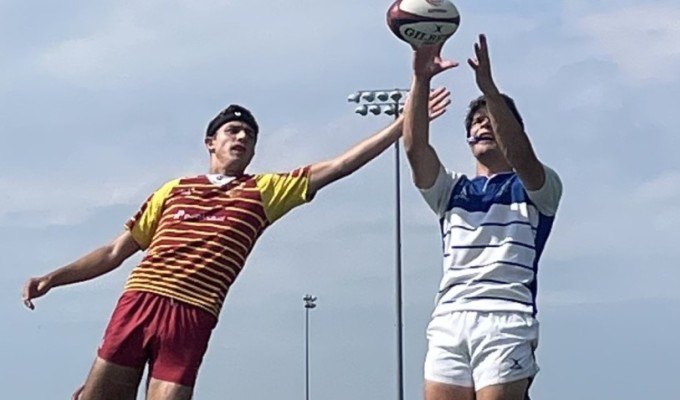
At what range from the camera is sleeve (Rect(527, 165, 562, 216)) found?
7594 mm

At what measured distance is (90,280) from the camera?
9.30m

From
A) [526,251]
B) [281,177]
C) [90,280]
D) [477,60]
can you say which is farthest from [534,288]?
[90,280]

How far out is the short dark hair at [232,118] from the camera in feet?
29.7

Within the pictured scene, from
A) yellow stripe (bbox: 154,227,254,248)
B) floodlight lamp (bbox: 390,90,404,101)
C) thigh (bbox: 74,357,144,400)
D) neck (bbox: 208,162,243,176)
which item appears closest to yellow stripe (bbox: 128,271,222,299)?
yellow stripe (bbox: 154,227,254,248)

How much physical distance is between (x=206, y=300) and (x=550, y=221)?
2.13 m

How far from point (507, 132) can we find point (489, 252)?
0.63 m

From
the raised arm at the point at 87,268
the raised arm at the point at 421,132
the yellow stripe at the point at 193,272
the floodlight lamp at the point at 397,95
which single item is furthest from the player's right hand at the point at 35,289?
the floodlight lamp at the point at 397,95

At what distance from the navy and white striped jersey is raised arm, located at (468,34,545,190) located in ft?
0.40

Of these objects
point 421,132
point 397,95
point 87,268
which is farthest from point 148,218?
point 397,95

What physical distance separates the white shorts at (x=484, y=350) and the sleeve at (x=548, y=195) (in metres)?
0.58

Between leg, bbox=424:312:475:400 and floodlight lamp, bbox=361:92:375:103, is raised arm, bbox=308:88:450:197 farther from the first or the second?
floodlight lamp, bbox=361:92:375:103

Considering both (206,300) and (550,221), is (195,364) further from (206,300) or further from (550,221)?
(550,221)

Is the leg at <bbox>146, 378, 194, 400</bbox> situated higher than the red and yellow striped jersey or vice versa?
the red and yellow striped jersey

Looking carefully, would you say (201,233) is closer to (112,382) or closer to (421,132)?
(112,382)
